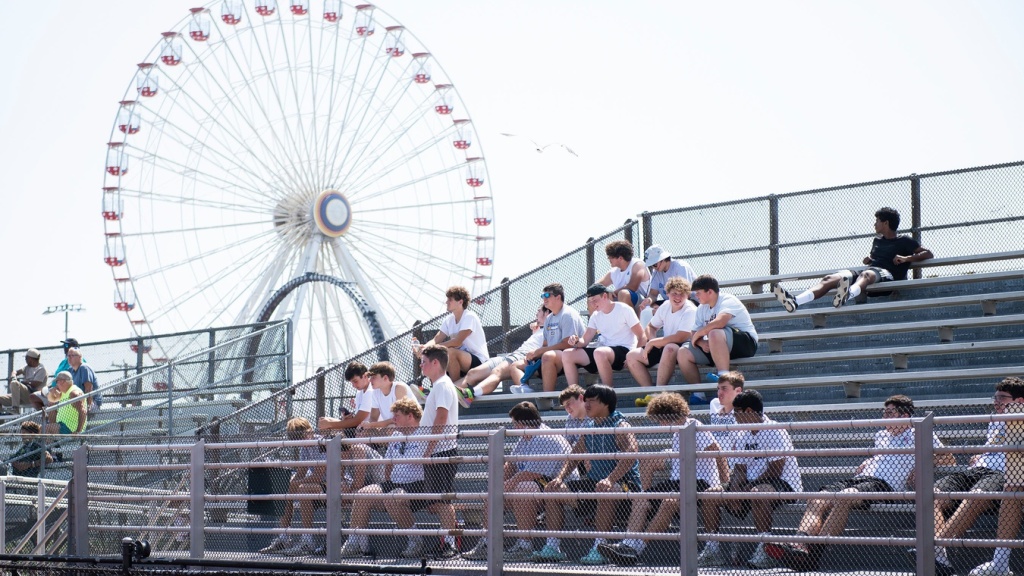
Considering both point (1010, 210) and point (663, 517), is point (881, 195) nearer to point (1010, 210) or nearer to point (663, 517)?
point (1010, 210)

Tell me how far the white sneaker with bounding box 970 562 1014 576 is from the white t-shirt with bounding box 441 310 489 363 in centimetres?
614

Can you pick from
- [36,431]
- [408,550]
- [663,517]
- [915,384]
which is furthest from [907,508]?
[36,431]

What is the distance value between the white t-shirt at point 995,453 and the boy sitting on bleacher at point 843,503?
221mm

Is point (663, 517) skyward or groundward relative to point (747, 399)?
groundward

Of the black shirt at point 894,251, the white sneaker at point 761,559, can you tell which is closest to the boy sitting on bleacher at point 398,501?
the white sneaker at point 761,559

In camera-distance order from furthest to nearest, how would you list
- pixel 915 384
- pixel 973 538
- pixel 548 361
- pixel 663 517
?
pixel 548 361, pixel 915 384, pixel 663 517, pixel 973 538

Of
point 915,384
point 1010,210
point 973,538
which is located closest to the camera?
point 973,538

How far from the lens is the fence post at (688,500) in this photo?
20.3 ft

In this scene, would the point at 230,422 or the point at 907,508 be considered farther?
the point at 230,422

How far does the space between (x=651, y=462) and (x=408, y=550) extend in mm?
1537

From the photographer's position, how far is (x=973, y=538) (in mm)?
5781

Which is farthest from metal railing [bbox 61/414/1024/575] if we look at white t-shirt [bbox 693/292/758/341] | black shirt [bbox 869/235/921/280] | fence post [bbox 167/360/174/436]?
fence post [bbox 167/360/174/436]

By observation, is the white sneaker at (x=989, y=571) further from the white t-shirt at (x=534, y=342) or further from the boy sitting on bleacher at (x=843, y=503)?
the white t-shirt at (x=534, y=342)

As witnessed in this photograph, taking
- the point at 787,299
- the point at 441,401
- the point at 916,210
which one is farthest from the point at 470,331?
the point at 916,210
